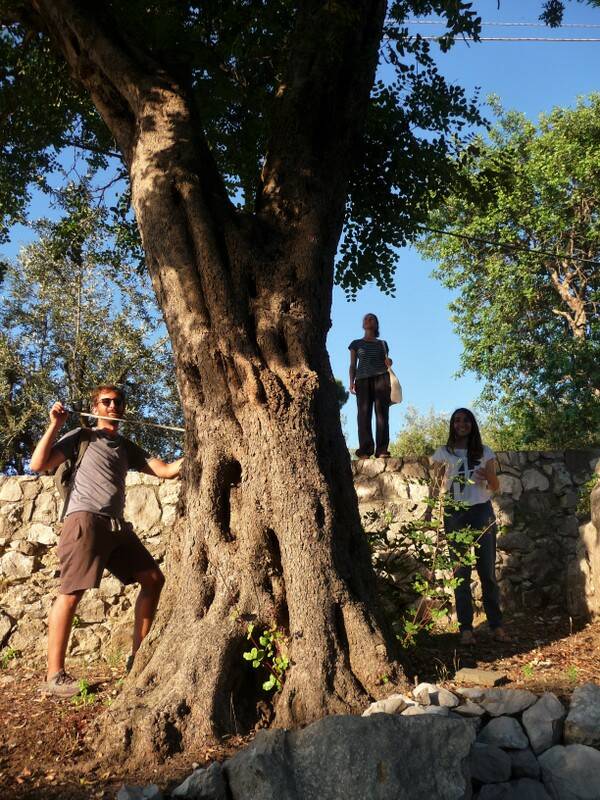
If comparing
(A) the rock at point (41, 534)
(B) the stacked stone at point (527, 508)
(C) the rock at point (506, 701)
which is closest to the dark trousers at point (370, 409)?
(B) the stacked stone at point (527, 508)

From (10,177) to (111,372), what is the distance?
27.9 feet

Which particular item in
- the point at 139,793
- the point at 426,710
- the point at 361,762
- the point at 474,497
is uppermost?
the point at 474,497

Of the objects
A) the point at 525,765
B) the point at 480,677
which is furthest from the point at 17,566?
the point at 525,765

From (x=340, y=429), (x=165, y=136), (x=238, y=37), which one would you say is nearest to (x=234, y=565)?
(x=340, y=429)

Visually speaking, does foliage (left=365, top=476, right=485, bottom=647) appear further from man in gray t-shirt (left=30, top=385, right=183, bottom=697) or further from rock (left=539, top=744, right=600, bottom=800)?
man in gray t-shirt (left=30, top=385, right=183, bottom=697)

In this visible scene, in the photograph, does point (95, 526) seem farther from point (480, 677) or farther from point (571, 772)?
point (571, 772)

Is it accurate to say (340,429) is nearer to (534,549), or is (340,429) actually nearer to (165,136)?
(165,136)

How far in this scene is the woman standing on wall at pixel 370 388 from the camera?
7.83 m

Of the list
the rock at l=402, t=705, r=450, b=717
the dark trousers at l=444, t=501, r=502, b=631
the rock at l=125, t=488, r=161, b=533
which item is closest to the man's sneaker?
the rock at l=125, t=488, r=161, b=533

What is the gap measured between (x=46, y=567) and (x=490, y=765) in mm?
4877

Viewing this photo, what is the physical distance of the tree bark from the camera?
4.14 m

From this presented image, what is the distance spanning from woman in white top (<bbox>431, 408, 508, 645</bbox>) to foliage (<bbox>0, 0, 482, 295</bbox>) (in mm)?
2755

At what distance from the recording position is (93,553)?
16.5ft

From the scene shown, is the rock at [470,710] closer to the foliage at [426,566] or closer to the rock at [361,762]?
the rock at [361,762]
